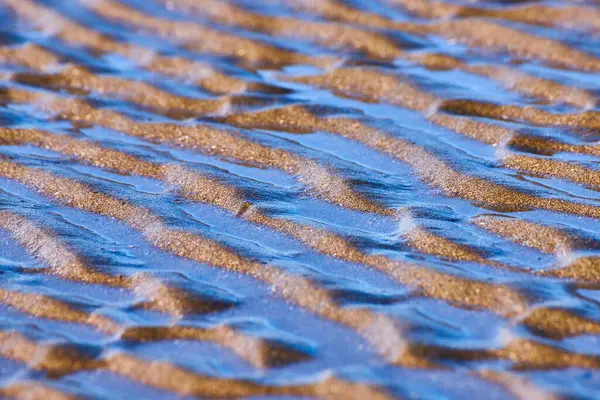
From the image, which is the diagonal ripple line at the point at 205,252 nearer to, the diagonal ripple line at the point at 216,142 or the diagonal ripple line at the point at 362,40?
the diagonal ripple line at the point at 216,142

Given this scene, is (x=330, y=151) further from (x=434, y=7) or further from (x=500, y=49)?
(x=434, y=7)

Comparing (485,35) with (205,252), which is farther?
(485,35)

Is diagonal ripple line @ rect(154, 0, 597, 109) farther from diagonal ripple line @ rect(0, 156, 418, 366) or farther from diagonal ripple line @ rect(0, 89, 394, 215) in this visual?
diagonal ripple line @ rect(0, 156, 418, 366)

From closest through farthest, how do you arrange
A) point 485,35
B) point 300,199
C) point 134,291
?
1. point 134,291
2. point 300,199
3. point 485,35

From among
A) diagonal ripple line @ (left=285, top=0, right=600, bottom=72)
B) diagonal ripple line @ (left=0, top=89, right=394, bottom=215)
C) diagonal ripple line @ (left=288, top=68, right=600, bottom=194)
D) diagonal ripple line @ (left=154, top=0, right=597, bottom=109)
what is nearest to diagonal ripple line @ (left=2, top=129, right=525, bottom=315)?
diagonal ripple line @ (left=0, top=89, right=394, bottom=215)

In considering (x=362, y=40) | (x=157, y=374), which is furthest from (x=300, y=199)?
(x=362, y=40)

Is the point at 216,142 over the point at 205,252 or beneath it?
over

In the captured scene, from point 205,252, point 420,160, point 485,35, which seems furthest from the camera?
point 485,35

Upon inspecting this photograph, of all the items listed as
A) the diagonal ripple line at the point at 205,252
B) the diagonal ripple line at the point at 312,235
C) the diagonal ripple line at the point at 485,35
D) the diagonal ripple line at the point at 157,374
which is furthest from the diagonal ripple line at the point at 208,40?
the diagonal ripple line at the point at 157,374

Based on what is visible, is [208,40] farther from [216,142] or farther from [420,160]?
[420,160]

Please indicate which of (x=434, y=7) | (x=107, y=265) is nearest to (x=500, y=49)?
(x=434, y=7)
